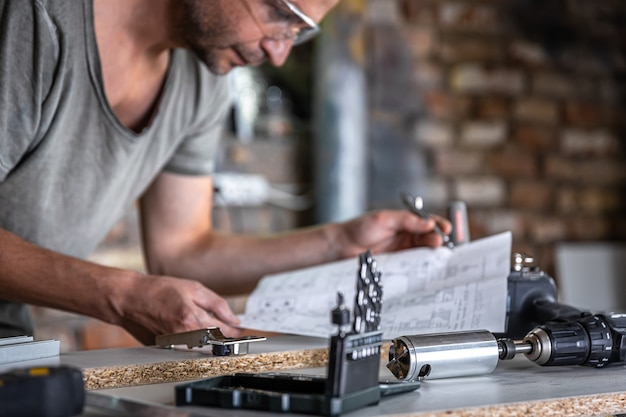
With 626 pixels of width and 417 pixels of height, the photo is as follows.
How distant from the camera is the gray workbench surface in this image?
0.65 meters

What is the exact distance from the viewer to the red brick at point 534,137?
3.30m

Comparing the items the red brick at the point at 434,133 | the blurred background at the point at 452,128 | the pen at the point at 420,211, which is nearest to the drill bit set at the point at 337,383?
the pen at the point at 420,211

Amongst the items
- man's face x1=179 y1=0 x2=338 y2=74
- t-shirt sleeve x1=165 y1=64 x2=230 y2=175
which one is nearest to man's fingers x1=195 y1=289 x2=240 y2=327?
man's face x1=179 y1=0 x2=338 y2=74

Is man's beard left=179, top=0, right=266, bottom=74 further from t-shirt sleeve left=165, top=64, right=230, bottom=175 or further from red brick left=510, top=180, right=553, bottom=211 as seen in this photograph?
red brick left=510, top=180, right=553, bottom=211

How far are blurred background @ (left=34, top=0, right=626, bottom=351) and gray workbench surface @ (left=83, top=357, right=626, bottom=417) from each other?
2078mm

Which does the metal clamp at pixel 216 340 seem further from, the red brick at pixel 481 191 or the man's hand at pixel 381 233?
the red brick at pixel 481 191

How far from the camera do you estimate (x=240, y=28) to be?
50.8 inches

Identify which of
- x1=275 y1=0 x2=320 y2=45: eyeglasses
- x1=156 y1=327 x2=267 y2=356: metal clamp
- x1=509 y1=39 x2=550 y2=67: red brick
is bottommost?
x1=156 y1=327 x2=267 y2=356: metal clamp

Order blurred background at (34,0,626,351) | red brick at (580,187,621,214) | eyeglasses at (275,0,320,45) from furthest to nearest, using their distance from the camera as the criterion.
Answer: red brick at (580,187,621,214) → blurred background at (34,0,626,351) → eyeglasses at (275,0,320,45)

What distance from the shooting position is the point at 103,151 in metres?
1.34

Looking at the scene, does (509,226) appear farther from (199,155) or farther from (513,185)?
(199,155)

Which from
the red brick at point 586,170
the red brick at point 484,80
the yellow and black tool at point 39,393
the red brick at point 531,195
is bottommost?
the yellow and black tool at point 39,393

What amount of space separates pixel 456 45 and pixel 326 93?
0.60m

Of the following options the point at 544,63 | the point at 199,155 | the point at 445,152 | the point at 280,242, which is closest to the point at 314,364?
the point at 280,242
